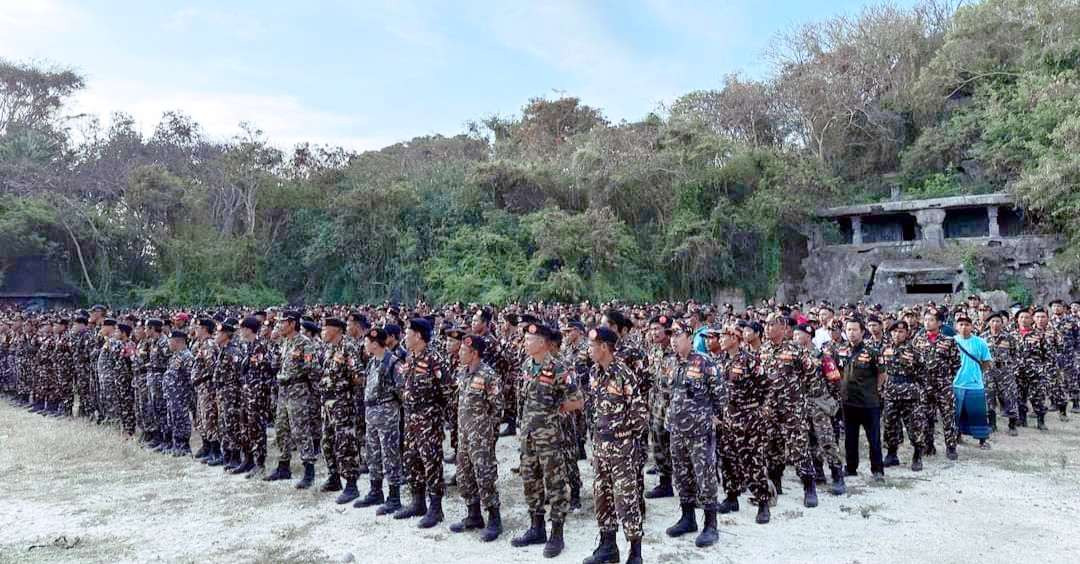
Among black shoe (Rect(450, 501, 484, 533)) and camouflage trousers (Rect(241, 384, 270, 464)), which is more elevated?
camouflage trousers (Rect(241, 384, 270, 464))

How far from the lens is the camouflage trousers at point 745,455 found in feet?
19.0

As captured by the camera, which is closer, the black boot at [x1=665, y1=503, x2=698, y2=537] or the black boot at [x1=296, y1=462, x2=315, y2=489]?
the black boot at [x1=665, y1=503, x2=698, y2=537]

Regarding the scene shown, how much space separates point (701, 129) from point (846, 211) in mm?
6695

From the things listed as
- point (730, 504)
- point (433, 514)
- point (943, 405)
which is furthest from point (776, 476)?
point (433, 514)

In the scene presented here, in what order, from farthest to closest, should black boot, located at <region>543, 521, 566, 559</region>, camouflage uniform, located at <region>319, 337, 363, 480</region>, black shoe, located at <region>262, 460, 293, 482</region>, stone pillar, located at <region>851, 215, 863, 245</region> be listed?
stone pillar, located at <region>851, 215, 863, 245</region>, black shoe, located at <region>262, 460, 293, 482</region>, camouflage uniform, located at <region>319, 337, 363, 480</region>, black boot, located at <region>543, 521, 566, 559</region>

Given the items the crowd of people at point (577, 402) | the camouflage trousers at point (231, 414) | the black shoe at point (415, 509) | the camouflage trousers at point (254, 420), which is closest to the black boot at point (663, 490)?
the crowd of people at point (577, 402)

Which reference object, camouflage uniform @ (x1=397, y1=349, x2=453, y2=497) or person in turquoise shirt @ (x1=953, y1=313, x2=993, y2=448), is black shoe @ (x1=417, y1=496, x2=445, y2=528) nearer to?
camouflage uniform @ (x1=397, y1=349, x2=453, y2=497)

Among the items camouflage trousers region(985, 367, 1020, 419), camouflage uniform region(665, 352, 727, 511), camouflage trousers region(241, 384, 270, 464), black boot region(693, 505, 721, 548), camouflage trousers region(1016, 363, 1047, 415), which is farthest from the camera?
camouflage trousers region(1016, 363, 1047, 415)

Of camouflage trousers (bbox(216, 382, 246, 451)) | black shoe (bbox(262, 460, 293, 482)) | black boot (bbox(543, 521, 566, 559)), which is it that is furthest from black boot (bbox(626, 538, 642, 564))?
camouflage trousers (bbox(216, 382, 246, 451))

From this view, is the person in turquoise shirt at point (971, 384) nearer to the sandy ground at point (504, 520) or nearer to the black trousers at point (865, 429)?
the sandy ground at point (504, 520)

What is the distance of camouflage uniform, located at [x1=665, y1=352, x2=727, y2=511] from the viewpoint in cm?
547

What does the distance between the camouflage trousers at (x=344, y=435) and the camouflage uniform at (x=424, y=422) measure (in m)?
0.86

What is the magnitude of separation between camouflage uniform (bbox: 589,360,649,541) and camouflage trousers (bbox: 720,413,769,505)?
1324mm

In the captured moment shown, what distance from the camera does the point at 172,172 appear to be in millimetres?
28375
